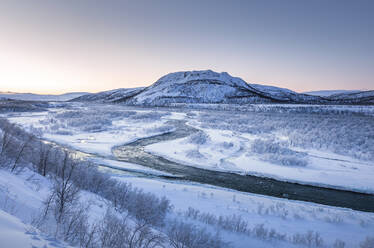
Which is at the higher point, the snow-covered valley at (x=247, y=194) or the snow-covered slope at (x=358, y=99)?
the snow-covered slope at (x=358, y=99)

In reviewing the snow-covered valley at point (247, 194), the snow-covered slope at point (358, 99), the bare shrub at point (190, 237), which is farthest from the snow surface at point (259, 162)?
the snow-covered slope at point (358, 99)

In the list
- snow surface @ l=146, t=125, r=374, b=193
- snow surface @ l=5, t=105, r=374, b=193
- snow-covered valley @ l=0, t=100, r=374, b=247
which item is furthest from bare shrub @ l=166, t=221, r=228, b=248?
snow surface @ l=146, t=125, r=374, b=193

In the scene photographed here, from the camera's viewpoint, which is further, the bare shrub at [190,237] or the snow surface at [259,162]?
the snow surface at [259,162]

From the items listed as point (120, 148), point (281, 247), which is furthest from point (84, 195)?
point (120, 148)

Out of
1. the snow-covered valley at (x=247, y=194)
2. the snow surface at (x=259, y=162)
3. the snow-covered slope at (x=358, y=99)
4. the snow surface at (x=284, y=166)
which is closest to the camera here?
the snow-covered valley at (x=247, y=194)

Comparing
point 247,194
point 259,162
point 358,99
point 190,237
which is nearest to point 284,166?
point 259,162

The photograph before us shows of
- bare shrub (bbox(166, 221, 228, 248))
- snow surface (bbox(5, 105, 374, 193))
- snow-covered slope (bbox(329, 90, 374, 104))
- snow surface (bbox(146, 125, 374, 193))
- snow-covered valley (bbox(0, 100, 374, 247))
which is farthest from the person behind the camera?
snow-covered slope (bbox(329, 90, 374, 104))

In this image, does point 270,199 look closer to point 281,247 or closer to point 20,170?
point 281,247

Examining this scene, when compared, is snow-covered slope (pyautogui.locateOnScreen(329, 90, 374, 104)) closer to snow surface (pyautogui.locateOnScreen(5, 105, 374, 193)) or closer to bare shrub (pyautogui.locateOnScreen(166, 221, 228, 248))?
snow surface (pyautogui.locateOnScreen(5, 105, 374, 193))

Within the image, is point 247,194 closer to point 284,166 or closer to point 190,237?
point 190,237

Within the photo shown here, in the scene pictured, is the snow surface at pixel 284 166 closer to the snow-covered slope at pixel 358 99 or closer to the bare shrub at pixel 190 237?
the bare shrub at pixel 190 237

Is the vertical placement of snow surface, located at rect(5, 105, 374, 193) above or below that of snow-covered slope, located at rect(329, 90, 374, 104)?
below
